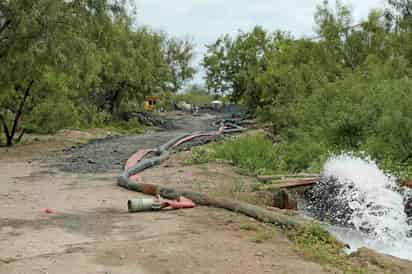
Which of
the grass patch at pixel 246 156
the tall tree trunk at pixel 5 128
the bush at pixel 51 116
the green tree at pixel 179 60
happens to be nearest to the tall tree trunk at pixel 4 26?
the tall tree trunk at pixel 5 128

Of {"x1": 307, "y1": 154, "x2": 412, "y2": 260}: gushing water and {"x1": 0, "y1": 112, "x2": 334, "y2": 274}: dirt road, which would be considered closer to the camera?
{"x1": 0, "y1": 112, "x2": 334, "y2": 274}: dirt road

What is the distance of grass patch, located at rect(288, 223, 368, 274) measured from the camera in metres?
5.56

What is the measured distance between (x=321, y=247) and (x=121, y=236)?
92.7 inches

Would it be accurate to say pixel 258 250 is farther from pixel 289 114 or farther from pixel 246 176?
pixel 289 114

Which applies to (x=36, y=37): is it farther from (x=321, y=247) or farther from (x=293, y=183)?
(x=321, y=247)

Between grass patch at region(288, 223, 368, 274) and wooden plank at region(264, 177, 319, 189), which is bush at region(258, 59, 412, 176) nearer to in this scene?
wooden plank at region(264, 177, 319, 189)

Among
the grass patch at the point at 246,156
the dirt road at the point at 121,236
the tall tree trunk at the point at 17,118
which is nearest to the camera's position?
the dirt road at the point at 121,236

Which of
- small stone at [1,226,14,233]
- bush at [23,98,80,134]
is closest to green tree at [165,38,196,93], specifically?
bush at [23,98,80,134]

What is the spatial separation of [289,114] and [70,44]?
28.9 feet

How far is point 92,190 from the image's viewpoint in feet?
35.1

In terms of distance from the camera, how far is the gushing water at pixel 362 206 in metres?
8.12

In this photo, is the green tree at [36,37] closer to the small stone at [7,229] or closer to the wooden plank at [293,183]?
the wooden plank at [293,183]

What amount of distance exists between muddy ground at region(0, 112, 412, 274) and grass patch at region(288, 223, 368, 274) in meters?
0.16

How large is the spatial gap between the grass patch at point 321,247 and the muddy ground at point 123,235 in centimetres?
16
